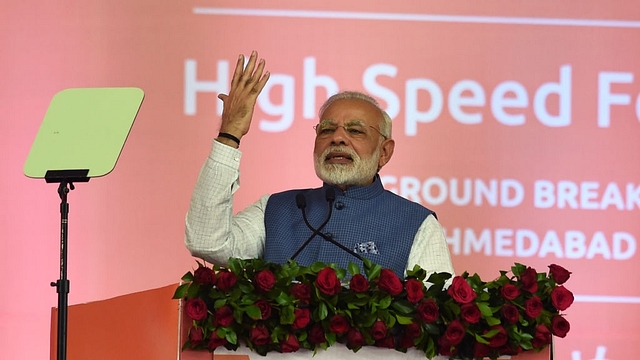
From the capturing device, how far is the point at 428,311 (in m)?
2.19

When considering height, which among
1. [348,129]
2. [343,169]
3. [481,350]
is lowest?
[481,350]

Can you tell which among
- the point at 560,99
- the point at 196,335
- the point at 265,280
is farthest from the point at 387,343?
the point at 560,99

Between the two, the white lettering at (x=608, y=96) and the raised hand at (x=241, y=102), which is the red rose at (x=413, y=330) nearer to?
the raised hand at (x=241, y=102)

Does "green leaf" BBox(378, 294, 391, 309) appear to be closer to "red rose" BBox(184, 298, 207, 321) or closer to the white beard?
"red rose" BBox(184, 298, 207, 321)

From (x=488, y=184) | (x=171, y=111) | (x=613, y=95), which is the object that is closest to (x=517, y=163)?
(x=488, y=184)

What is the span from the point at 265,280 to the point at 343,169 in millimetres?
884

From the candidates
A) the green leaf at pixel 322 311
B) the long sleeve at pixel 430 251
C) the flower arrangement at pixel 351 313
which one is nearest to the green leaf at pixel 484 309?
the flower arrangement at pixel 351 313

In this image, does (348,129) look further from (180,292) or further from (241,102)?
(180,292)

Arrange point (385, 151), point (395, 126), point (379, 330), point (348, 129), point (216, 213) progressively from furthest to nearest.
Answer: point (395, 126) → point (385, 151) → point (348, 129) → point (216, 213) → point (379, 330)

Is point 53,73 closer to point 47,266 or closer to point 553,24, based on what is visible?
point 47,266

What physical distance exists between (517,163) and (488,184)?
0.46 ft

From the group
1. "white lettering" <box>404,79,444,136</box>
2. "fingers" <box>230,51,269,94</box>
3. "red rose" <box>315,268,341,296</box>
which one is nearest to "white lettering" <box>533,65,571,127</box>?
"white lettering" <box>404,79,444,136</box>

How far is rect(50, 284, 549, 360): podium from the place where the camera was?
221 centimetres

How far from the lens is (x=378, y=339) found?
7.18ft
